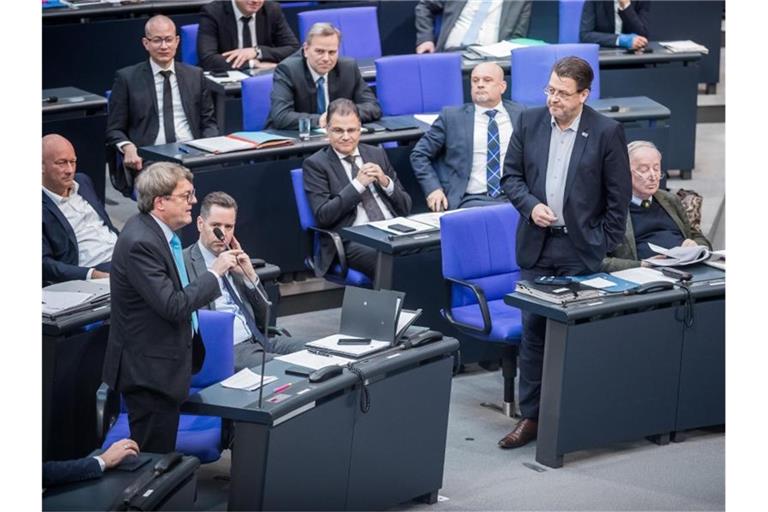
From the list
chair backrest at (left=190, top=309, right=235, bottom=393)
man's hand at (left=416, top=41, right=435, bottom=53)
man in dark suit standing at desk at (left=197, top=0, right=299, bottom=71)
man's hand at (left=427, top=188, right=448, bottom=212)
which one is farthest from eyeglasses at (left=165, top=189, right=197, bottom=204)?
man's hand at (left=416, top=41, right=435, bottom=53)

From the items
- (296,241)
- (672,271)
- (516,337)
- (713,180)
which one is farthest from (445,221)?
(713,180)

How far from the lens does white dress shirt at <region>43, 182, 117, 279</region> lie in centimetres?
632

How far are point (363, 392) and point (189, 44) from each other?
13.6 ft

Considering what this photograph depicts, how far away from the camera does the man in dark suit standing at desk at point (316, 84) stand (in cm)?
753

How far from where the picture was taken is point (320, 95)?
769 cm

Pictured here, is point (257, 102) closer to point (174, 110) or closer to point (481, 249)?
point (174, 110)

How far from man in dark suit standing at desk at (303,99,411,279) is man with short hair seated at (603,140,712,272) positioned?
1131mm

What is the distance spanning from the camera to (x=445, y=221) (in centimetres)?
610

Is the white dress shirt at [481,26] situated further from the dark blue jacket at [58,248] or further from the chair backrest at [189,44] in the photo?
the dark blue jacket at [58,248]

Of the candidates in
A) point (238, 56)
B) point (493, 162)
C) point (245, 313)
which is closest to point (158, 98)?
point (238, 56)

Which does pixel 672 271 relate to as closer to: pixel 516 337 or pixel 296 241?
pixel 516 337

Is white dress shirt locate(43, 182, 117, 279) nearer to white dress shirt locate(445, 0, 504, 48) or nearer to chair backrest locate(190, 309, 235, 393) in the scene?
chair backrest locate(190, 309, 235, 393)

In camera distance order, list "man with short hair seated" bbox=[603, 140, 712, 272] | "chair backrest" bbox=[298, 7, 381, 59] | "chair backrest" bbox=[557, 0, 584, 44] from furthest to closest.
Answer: "chair backrest" bbox=[557, 0, 584, 44]
"chair backrest" bbox=[298, 7, 381, 59]
"man with short hair seated" bbox=[603, 140, 712, 272]

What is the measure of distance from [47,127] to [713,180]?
3.99 metres
